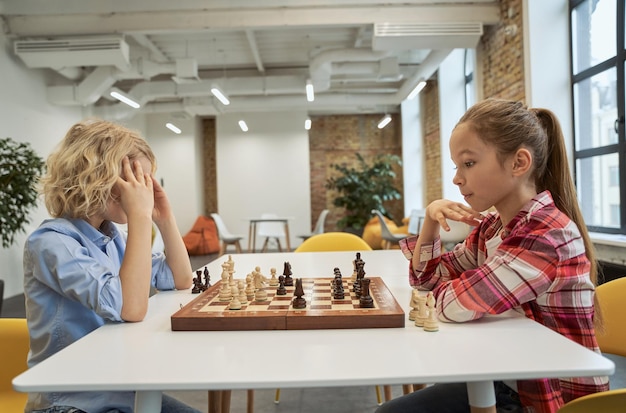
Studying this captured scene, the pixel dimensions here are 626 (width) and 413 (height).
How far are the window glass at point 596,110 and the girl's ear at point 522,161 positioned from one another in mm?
4056

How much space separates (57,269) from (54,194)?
0.25 m

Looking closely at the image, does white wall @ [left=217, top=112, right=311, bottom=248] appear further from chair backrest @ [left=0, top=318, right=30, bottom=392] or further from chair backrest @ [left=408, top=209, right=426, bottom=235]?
chair backrest @ [left=0, top=318, right=30, bottom=392]

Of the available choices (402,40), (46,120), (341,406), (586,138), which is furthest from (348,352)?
(46,120)

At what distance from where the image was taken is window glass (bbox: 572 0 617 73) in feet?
15.1

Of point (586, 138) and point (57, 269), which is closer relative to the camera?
point (57, 269)

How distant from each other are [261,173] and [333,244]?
9.47m

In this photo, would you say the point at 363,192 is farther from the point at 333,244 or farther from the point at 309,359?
the point at 309,359

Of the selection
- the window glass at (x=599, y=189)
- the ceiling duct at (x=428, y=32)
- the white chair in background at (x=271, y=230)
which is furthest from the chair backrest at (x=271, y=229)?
the window glass at (x=599, y=189)

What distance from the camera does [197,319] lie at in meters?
1.08

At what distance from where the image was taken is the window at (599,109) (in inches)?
173

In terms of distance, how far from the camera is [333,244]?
9.98 feet

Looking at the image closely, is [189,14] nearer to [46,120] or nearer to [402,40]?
[402,40]

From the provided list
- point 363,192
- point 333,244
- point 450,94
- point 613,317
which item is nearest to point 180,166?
point 363,192

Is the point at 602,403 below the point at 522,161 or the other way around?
below
